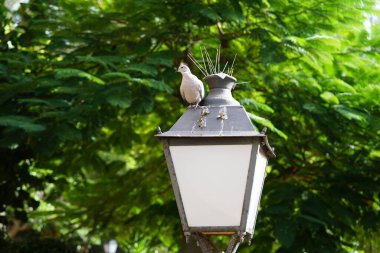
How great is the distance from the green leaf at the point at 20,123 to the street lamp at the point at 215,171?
3.28m

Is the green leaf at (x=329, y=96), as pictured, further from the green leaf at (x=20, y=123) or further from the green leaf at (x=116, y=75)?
the green leaf at (x=20, y=123)

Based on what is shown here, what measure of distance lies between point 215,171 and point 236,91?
15.1 ft

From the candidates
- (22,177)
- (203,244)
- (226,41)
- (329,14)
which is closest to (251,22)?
(226,41)

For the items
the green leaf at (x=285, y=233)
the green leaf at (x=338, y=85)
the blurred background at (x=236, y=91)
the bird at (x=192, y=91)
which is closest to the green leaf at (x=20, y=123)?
the blurred background at (x=236, y=91)

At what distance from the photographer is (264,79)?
7.98 meters

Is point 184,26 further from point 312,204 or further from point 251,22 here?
point 312,204

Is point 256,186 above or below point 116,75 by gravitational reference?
above

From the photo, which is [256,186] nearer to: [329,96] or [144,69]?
[144,69]

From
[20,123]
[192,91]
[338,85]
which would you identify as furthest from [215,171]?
[338,85]

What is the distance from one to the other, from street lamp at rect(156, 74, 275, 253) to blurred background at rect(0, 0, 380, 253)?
10.4ft

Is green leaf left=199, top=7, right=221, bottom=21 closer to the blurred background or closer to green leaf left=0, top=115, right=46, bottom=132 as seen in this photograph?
the blurred background

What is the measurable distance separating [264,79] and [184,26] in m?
A: 1.11

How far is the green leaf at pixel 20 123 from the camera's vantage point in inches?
259

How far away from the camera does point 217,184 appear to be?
3.49 m
